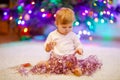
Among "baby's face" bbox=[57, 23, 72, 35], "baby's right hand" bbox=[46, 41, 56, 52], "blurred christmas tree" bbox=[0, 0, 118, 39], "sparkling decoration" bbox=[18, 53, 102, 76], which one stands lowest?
"sparkling decoration" bbox=[18, 53, 102, 76]

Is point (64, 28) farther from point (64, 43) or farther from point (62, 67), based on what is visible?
point (62, 67)

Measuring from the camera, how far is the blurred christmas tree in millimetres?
2229

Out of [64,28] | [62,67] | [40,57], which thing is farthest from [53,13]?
[62,67]

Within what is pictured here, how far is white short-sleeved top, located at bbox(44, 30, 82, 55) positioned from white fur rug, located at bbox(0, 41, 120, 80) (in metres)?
0.16

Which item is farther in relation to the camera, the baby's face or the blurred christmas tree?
the blurred christmas tree

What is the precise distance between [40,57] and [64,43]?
35cm

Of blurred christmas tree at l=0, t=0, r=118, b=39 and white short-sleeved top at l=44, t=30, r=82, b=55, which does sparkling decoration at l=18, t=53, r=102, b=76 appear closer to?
white short-sleeved top at l=44, t=30, r=82, b=55

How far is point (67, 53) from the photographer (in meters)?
1.59

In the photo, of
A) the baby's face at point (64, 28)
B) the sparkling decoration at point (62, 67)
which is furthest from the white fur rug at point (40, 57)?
the baby's face at point (64, 28)

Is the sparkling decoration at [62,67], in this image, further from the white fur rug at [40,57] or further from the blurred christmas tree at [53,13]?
the blurred christmas tree at [53,13]

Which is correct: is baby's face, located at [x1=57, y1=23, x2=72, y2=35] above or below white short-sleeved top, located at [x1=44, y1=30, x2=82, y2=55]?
above

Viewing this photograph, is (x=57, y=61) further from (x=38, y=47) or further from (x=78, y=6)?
(x=78, y=6)

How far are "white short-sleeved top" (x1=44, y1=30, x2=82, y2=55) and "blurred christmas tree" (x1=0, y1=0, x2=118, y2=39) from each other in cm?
62

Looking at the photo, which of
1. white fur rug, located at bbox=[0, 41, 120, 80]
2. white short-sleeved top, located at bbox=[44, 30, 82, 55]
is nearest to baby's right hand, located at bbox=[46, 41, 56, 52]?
white short-sleeved top, located at bbox=[44, 30, 82, 55]
